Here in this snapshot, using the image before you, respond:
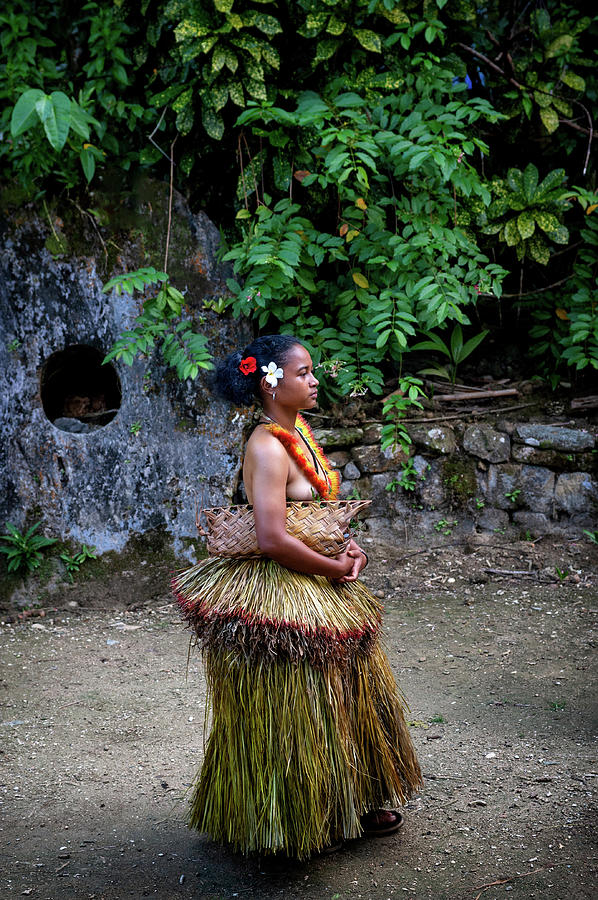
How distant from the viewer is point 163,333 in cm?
430

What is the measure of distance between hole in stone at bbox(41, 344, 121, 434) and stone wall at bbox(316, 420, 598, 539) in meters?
1.34

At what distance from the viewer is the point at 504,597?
410 centimetres

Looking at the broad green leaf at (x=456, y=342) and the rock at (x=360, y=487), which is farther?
the broad green leaf at (x=456, y=342)

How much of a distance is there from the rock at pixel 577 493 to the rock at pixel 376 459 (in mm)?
927

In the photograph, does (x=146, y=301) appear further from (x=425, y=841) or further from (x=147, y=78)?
(x=425, y=841)

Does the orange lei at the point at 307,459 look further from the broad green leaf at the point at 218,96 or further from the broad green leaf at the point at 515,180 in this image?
the broad green leaf at the point at 515,180

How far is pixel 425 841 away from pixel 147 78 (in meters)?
4.11

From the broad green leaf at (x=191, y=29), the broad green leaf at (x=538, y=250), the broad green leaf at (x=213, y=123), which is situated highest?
the broad green leaf at (x=191, y=29)

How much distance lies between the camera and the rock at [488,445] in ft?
15.0

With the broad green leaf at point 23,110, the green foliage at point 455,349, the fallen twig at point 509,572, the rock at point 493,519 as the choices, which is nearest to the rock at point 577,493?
the rock at point 493,519

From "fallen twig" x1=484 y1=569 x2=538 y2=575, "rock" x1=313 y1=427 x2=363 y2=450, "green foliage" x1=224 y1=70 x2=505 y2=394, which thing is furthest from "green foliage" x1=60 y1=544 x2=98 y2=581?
"fallen twig" x1=484 y1=569 x2=538 y2=575

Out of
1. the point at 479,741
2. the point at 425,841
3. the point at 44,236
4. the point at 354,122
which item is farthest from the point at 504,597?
the point at 44,236

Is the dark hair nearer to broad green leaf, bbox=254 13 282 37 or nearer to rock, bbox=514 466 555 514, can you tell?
broad green leaf, bbox=254 13 282 37

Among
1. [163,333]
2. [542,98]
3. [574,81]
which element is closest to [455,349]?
[542,98]
